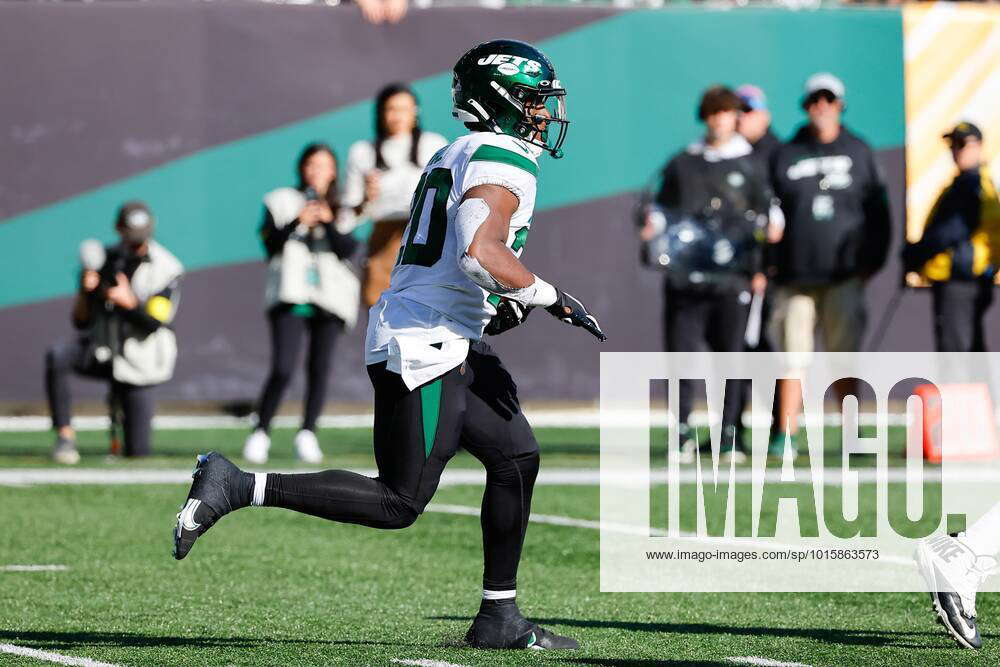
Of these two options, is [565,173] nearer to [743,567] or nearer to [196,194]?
[196,194]

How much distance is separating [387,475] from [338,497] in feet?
0.52

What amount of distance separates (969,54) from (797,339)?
18.4ft

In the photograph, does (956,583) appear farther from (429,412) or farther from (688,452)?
(688,452)

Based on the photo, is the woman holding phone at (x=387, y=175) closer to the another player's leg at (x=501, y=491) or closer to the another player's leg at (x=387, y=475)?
the another player's leg at (x=501, y=491)

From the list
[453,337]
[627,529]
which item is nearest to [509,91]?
[453,337]

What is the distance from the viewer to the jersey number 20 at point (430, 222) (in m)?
5.26

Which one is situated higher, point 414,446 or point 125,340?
point 125,340

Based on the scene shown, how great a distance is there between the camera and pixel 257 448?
11391mm

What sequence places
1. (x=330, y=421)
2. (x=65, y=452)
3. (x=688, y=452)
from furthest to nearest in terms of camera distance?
(x=330, y=421), (x=65, y=452), (x=688, y=452)

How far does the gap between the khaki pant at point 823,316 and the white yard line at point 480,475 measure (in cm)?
92

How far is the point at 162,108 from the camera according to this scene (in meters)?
15.3

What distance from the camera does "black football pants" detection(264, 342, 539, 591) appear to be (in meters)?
5.21

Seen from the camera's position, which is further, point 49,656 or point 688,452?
point 688,452

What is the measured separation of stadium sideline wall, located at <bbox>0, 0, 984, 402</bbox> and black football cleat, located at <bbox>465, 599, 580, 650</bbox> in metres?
9.93
